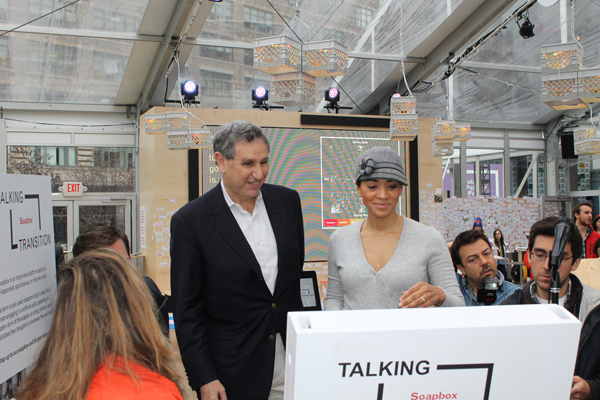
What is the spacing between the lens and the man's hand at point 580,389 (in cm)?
116

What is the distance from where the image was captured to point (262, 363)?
5.30ft

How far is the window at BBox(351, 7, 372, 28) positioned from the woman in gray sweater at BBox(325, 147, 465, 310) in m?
5.59

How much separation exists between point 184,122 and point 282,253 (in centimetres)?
379

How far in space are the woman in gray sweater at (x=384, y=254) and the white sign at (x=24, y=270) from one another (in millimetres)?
825

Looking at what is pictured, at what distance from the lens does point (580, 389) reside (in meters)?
1.17

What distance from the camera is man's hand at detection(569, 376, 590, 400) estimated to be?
116 cm

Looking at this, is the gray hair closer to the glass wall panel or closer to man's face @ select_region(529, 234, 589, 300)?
man's face @ select_region(529, 234, 589, 300)

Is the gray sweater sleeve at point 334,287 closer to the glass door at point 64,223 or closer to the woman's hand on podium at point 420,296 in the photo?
the woman's hand on podium at point 420,296

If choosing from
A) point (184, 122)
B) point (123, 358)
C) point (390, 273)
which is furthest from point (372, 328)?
point (184, 122)

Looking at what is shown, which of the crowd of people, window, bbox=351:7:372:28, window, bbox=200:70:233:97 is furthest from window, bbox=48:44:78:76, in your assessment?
the crowd of people

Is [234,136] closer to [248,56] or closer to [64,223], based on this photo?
[248,56]

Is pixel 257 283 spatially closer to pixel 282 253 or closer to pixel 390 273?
pixel 282 253

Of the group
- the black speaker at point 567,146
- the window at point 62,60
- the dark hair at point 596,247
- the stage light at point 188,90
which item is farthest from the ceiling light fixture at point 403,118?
the black speaker at point 567,146

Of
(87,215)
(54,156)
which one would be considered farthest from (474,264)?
(54,156)
